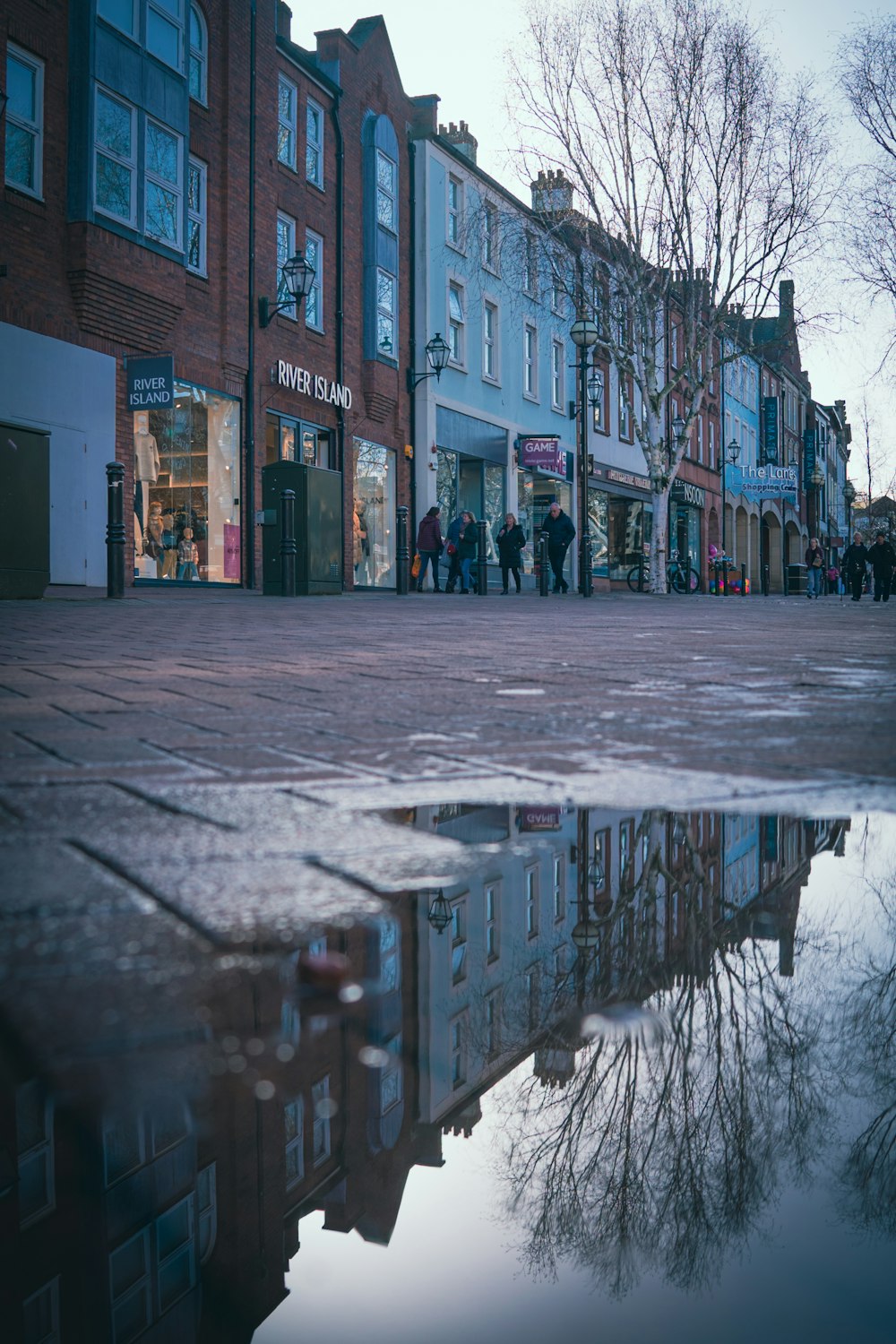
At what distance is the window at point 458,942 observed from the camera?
1.63 meters

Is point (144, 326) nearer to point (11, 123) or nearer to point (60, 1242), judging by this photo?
point (11, 123)

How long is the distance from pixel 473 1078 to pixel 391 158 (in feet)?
98.7

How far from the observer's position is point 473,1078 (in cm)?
132

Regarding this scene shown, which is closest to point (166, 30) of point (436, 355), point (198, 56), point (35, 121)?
point (198, 56)

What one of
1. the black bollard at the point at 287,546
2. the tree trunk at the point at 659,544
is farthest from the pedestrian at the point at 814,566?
the black bollard at the point at 287,546

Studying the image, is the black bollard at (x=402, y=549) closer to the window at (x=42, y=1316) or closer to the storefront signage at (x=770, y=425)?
the window at (x=42, y=1316)

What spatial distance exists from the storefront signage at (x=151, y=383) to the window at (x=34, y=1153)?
18065 millimetres

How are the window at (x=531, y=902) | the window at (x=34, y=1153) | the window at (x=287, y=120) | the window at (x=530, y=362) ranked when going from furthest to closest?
1. the window at (x=530, y=362)
2. the window at (x=287, y=120)
3. the window at (x=531, y=902)
4. the window at (x=34, y=1153)

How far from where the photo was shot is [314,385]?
25797 millimetres

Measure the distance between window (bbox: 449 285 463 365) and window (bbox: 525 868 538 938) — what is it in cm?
3099

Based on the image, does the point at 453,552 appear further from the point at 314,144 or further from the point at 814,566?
the point at 814,566

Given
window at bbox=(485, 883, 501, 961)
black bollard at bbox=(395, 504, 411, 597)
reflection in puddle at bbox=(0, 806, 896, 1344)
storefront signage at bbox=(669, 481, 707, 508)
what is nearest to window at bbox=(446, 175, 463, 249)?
black bollard at bbox=(395, 504, 411, 597)

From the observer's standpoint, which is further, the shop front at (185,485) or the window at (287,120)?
the window at (287,120)

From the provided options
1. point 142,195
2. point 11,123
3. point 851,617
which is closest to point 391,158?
point 142,195
